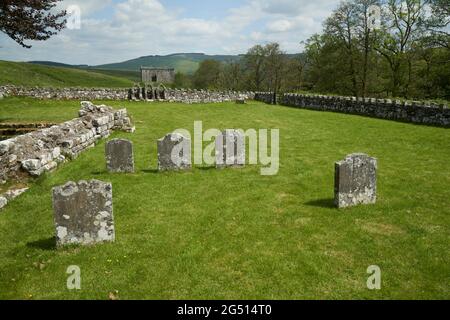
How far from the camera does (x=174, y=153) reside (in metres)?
13.5

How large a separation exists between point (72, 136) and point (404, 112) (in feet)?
69.5

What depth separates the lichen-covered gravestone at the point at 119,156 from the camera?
13250 millimetres

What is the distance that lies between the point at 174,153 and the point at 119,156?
76.4 inches

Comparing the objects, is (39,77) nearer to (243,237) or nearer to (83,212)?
(83,212)

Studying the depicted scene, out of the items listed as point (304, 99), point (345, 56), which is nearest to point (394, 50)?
point (345, 56)

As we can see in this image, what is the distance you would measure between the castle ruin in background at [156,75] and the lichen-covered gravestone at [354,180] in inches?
3395

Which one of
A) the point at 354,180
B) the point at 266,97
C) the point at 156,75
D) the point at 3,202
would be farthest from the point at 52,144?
the point at 156,75

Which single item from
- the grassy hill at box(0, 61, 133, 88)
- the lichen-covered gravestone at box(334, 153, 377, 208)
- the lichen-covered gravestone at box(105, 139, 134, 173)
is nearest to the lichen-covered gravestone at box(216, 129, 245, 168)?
the lichen-covered gravestone at box(105, 139, 134, 173)

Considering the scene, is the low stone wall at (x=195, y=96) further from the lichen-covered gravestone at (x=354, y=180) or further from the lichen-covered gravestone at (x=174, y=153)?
the lichen-covered gravestone at (x=354, y=180)

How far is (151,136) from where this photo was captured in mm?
20656

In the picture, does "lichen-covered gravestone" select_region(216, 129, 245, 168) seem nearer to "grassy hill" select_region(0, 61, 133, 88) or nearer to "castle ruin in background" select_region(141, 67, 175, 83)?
"grassy hill" select_region(0, 61, 133, 88)

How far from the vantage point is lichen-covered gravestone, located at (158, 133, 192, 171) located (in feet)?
43.9

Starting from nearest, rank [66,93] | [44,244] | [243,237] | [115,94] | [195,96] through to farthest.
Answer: [44,244] → [243,237] → [66,93] → [115,94] → [195,96]
